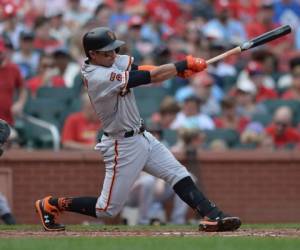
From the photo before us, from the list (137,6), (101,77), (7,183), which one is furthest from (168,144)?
(101,77)

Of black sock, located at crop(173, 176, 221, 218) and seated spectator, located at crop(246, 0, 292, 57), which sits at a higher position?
seated spectator, located at crop(246, 0, 292, 57)

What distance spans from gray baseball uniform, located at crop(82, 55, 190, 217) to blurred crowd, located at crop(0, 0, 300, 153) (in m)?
4.21

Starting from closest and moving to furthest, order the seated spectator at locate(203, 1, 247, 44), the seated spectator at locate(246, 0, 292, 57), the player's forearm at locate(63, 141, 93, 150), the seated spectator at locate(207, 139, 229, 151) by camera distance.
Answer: the player's forearm at locate(63, 141, 93, 150)
the seated spectator at locate(207, 139, 229, 151)
the seated spectator at locate(246, 0, 292, 57)
the seated spectator at locate(203, 1, 247, 44)

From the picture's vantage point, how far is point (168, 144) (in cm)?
1329

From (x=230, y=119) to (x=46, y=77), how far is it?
2.58 meters

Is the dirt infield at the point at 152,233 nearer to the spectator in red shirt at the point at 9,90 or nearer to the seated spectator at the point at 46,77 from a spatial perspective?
the spectator in red shirt at the point at 9,90

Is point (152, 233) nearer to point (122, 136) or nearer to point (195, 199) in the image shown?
point (195, 199)

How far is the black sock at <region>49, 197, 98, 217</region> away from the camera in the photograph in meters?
8.57

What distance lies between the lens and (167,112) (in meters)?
13.5

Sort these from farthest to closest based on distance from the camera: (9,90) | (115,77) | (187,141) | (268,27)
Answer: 1. (268,27)
2. (187,141)
3. (9,90)
4. (115,77)

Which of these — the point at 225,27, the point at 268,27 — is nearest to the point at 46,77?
the point at 225,27

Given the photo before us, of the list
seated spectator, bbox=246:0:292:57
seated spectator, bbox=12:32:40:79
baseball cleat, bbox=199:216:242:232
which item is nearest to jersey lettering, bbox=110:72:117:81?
baseball cleat, bbox=199:216:242:232

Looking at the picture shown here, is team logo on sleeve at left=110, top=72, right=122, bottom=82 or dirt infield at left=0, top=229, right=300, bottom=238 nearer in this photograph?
team logo on sleeve at left=110, top=72, right=122, bottom=82

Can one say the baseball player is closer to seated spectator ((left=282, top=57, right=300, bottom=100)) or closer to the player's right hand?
the player's right hand
